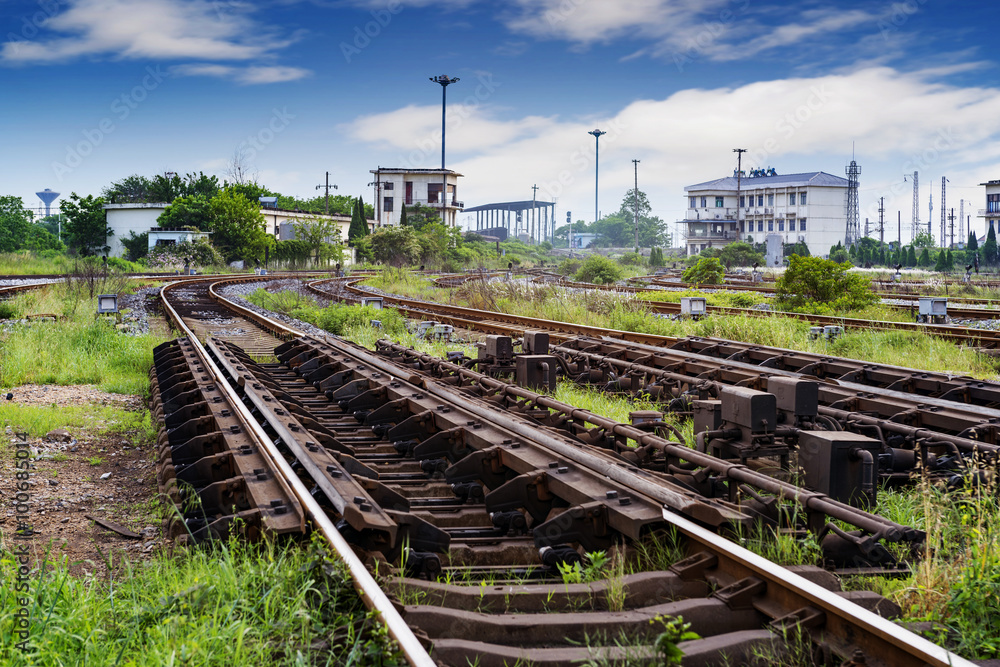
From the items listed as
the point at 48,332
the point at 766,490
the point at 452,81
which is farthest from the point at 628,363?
the point at 452,81

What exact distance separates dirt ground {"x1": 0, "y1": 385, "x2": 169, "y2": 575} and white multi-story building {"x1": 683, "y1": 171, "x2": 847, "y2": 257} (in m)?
77.9

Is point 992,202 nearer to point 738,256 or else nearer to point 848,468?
point 738,256

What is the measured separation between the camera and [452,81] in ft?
257

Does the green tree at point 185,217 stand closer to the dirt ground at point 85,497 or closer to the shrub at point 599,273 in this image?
the shrub at point 599,273

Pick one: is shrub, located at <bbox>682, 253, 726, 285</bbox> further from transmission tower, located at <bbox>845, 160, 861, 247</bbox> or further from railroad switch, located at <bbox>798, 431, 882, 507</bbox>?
transmission tower, located at <bbox>845, 160, 861, 247</bbox>

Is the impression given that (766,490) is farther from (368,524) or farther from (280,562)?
(280,562)

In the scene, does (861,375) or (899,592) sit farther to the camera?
(861,375)

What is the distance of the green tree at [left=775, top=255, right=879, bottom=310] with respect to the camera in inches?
678

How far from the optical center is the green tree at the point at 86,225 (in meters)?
61.2

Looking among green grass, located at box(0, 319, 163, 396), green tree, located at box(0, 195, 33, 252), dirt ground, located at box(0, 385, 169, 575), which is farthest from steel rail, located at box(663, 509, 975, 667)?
green tree, located at box(0, 195, 33, 252)

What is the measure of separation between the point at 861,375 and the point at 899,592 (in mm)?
5525

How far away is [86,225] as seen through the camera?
202 ft

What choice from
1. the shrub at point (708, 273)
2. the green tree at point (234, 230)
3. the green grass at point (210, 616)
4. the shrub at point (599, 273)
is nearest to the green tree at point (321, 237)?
the green tree at point (234, 230)

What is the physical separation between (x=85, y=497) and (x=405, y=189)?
279 ft
